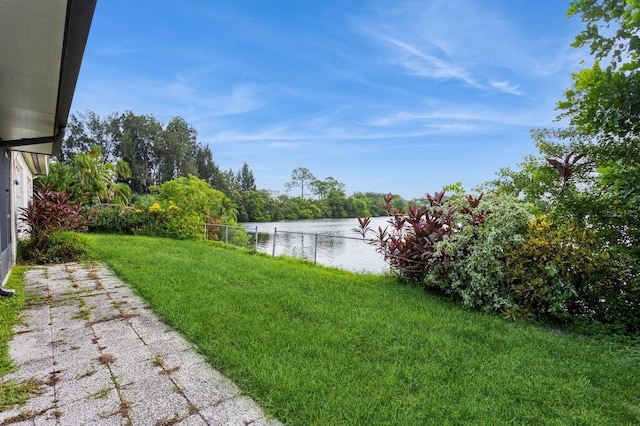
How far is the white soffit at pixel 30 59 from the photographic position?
1639 millimetres

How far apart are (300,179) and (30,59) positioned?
146 ft

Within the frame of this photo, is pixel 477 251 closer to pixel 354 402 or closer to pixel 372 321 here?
pixel 372 321

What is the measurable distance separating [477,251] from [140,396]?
149 inches

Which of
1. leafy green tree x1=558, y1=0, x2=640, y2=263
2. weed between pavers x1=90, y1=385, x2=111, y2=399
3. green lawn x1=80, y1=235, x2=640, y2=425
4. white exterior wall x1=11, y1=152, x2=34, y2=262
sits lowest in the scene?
weed between pavers x1=90, y1=385, x2=111, y2=399

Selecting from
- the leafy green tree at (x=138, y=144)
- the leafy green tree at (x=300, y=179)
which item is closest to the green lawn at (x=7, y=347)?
the leafy green tree at (x=138, y=144)

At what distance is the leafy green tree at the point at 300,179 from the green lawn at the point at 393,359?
137 ft

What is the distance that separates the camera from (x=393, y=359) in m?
2.53

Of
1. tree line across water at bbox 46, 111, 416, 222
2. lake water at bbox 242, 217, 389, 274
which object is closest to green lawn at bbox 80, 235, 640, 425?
lake water at bbox 242, 217, 389, 274

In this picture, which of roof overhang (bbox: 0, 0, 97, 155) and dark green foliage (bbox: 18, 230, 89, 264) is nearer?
roof overhang (bbox: 0, 0, 97, 155)

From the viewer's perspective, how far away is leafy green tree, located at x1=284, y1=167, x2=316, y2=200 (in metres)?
46.0

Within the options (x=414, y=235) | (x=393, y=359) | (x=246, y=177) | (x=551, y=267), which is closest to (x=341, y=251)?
(x=414, y=235)

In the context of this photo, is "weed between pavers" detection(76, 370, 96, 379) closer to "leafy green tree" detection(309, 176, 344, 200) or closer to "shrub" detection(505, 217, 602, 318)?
"shrub" detection(505, 217, 602, 318)

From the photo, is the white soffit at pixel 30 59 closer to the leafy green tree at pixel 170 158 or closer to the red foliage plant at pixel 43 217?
the red foliage plant at pixel 43 217

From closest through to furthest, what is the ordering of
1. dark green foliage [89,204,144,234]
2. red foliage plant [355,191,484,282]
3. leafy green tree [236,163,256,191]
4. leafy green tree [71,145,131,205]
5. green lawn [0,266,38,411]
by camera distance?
green lawn [0,266,38,411], red foliage plant [355,191,484,282], dark green foliage [89,204,144,234], leafy green tree [71,145,131,205], leafy green tree [236,163,256,191]
